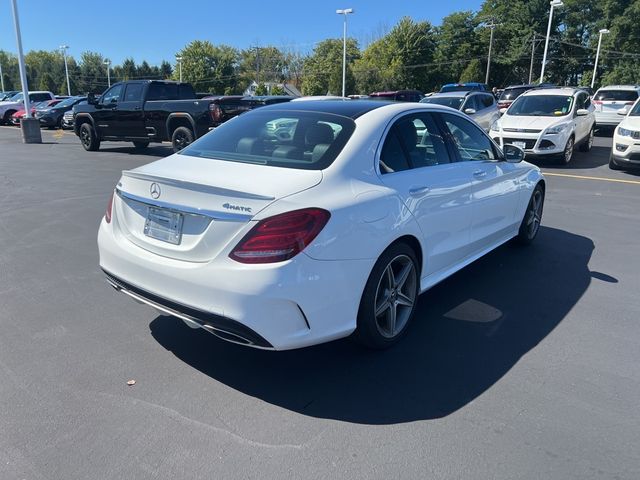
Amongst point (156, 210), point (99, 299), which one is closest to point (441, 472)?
point (156, 210)

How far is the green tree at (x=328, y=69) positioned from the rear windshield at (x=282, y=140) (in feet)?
184

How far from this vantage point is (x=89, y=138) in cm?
1602

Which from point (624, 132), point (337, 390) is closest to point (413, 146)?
point (337, 390)

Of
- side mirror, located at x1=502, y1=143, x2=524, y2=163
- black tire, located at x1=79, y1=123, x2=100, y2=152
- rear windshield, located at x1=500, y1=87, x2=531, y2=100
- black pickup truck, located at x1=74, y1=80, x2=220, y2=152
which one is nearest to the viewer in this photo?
side mirror, located at x1=502, y1=143, x2=524, y2=163

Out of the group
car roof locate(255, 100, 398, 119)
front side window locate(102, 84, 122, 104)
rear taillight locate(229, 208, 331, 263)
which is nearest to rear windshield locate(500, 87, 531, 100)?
front side window locate(102, 84, 122, 104)

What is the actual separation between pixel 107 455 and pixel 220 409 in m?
0.62

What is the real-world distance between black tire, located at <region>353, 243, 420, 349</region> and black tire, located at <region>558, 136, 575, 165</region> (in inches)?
398

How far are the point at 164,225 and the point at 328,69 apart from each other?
75426 mm

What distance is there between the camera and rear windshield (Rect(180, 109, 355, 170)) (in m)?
3.33

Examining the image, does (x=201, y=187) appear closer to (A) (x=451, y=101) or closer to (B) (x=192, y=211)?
(B) (x=192, y=211)

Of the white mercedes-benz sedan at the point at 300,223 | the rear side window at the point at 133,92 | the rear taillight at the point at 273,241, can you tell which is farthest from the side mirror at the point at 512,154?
the rear side window at the point at 133,92

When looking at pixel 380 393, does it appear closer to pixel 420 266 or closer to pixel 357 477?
pixel 357 477

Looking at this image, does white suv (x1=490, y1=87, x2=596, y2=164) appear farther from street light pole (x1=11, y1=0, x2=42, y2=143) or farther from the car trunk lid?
street light pole (x1=11, y1=0, x2=42, y2=143)

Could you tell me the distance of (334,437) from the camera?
8.73 ft
